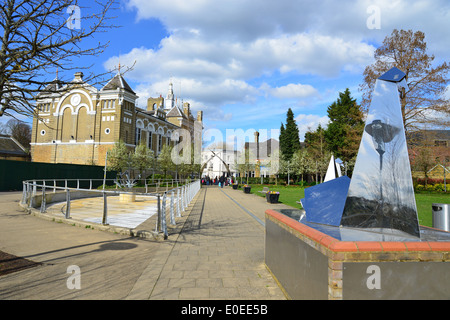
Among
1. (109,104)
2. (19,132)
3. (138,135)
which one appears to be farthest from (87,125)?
(19,132)

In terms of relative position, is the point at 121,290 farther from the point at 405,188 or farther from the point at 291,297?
the point at 405,188

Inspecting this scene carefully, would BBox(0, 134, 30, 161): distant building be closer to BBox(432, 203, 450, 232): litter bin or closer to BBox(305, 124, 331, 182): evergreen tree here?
BBox(305, 124, 331, 182): evergreen tree

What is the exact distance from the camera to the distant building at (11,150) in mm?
48531

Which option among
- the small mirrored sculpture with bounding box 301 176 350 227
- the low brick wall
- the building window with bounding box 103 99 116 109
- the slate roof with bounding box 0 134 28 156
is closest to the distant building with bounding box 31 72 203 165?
the building window with bounding box 103 99 116 109

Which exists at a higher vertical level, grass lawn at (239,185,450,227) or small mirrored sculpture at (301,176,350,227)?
small mirrored sculpture at (301,176,350,227)

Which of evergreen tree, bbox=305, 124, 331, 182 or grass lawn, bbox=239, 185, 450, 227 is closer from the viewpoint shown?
grass lawn, bbox=239, 185, 450, 227

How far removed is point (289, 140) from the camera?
64.3 m

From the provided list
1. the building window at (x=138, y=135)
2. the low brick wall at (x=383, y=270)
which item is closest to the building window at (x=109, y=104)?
the building window at (x=138, y=135)

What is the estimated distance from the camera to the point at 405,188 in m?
3.66

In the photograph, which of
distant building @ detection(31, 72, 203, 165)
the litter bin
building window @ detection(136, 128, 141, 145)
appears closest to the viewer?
the litter bin

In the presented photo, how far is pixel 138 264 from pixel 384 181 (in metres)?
4.37

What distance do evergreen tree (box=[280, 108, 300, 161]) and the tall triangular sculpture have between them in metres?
59.2

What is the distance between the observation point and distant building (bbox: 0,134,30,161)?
48.5 meters
